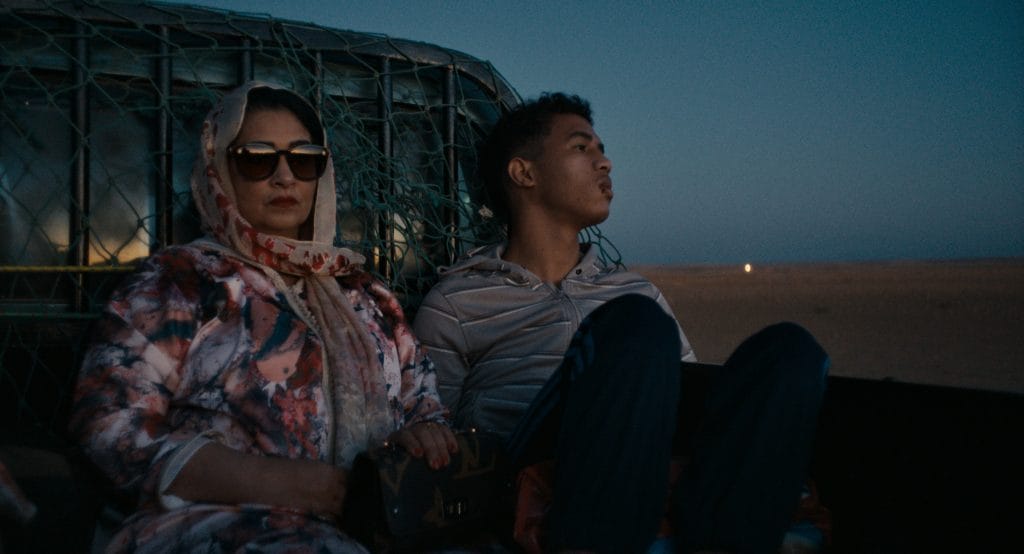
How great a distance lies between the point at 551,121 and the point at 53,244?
1.71 m

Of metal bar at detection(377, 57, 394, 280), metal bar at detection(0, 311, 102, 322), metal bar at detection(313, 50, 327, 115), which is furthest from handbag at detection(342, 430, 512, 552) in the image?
metal bar at detection(313, 50, 327, 115)

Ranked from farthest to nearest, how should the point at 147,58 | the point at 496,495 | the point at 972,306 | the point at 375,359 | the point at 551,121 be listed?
1. the point at 972,306
2. the point at 551,121
3. the point at 147,58
4. the point at 375,359
5. the point at 496,495

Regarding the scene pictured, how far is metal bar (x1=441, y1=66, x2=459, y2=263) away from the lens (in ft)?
10.2

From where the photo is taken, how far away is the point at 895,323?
40.7ft

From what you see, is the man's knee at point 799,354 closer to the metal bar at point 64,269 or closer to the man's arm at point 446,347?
the man's arm at point 446,347

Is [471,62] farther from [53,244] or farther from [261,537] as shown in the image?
[261,537]

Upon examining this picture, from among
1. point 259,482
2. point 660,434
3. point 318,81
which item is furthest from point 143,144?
point 660,434

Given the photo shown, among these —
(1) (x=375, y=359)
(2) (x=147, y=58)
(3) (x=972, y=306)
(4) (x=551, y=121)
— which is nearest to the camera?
(1) (x=375, y=359)

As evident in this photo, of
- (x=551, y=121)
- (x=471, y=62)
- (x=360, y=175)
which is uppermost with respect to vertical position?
(x=471, y=62)

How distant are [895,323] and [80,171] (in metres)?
12.1

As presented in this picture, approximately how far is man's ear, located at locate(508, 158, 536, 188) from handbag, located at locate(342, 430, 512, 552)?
4.47ft

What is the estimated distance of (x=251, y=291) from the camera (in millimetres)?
2018

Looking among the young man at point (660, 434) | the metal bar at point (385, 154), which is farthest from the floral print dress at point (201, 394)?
the metal bar at point (385, 154)

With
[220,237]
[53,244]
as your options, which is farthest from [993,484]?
[53,244]
